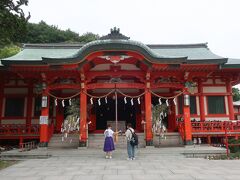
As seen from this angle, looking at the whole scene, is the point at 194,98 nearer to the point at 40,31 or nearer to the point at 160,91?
the point at 160,91

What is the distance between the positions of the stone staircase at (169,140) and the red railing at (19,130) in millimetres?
7745

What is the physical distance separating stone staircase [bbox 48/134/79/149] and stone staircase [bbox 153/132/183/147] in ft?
16.3

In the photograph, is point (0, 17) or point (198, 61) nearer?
point (0, 17)

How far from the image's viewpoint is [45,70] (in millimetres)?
15141

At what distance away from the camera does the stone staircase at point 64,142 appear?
1531cm

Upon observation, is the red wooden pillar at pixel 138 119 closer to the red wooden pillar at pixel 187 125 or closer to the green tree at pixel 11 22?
the red wooden pillar at pixel 187 125

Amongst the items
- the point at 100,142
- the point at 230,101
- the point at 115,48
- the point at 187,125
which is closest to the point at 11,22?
the point at 115,48

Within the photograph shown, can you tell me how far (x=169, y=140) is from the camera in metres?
15.6

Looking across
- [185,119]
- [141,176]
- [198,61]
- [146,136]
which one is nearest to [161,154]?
[146,136]

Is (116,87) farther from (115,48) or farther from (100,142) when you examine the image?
(100,142)

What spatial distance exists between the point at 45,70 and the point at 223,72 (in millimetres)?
12356

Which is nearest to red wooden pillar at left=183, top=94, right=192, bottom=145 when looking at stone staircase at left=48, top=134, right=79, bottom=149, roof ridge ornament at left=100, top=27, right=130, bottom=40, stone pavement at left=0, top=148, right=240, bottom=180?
stone pavement at left=0, top=148, right=240, bottom=180

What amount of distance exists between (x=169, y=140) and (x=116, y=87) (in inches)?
187

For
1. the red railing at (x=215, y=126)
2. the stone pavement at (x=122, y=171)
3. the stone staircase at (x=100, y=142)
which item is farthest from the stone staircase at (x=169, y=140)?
the stone pavement at (x=122, y=171)
